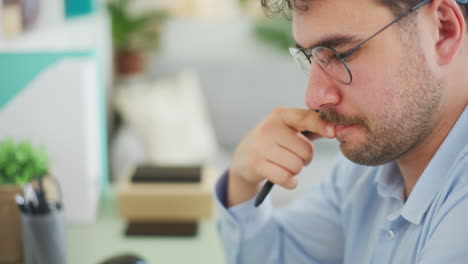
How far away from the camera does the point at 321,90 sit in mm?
882

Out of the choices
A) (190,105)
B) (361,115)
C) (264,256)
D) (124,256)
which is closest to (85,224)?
(124,256)

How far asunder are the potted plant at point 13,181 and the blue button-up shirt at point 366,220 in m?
0.42

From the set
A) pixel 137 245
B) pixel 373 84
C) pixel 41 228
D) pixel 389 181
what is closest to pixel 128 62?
pixel 137 245

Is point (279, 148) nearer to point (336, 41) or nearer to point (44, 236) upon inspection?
point (336, 41)

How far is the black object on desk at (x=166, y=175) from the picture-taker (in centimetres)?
155

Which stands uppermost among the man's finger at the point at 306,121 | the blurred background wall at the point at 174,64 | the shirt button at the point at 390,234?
the man's finger at the point at 306,121

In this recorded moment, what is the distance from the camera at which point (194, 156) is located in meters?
3.00

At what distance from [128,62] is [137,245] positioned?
8.16 feet

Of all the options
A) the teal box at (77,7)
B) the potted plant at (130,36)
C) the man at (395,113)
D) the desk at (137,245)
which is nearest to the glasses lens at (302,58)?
the man at (395,113)

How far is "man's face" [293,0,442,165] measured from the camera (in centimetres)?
81

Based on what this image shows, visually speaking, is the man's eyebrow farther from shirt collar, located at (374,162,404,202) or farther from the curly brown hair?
shirt collar, located at (374,162,404,202)

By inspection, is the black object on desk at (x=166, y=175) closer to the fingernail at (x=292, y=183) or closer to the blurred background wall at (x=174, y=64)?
the blurred background wall at (x=174, y=64)

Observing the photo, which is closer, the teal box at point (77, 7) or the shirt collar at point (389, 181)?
the shirt collar at point (389, 181)

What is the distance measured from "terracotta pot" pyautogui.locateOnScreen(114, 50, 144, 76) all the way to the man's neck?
2.91 m
